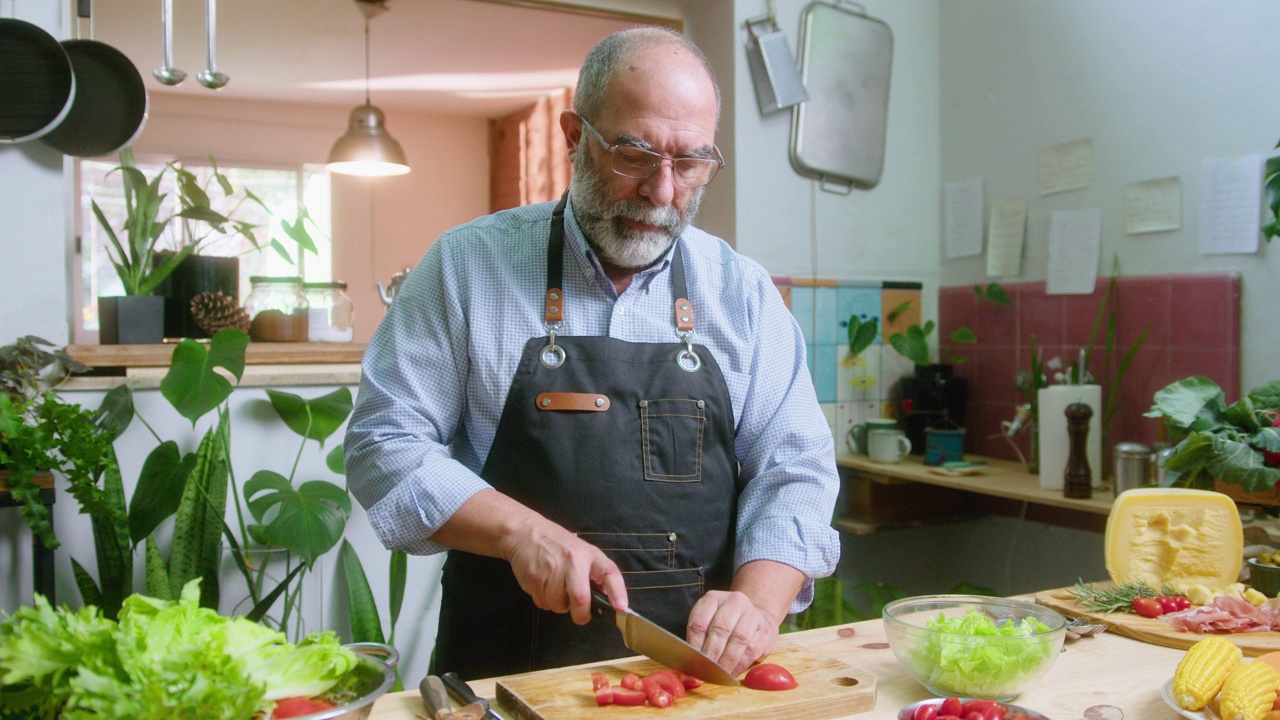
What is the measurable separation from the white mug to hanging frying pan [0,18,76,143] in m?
2.34

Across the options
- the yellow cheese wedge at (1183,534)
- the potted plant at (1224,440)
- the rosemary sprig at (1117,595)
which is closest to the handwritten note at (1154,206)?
the potted plant at (1224,440)

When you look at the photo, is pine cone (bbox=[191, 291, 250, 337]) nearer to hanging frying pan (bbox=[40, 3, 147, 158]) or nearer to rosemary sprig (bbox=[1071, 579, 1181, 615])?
hanging frying pan (bbox=[40, 3, 147, 158])

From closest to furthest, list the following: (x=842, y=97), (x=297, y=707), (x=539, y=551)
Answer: (x=297, y=707) < (x=539, y=551) < (x=842, y=97)

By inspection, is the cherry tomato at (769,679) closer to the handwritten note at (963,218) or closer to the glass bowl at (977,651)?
the glass bowl at (977,651)

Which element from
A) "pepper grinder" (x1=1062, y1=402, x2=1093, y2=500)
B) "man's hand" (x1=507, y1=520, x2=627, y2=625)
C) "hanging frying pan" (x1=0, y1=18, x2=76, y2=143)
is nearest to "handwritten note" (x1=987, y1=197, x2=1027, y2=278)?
"pepper grinder" (x1=1062, y1=402, x2=1093, y2=500)

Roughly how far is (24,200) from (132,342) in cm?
42

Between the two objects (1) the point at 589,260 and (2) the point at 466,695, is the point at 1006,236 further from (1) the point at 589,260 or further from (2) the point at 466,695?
(2) the point at 466,695

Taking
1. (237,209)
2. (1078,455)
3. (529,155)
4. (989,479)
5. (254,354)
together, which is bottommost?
(989,479)

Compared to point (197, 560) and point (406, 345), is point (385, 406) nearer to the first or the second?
point (406, 345)

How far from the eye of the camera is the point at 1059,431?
8.80ft

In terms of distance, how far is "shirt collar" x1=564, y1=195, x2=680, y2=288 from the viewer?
160cm

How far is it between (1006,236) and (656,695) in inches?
101

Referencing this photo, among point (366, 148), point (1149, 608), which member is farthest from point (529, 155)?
point (1149, 608)

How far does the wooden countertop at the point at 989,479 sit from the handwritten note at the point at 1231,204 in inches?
27.6
